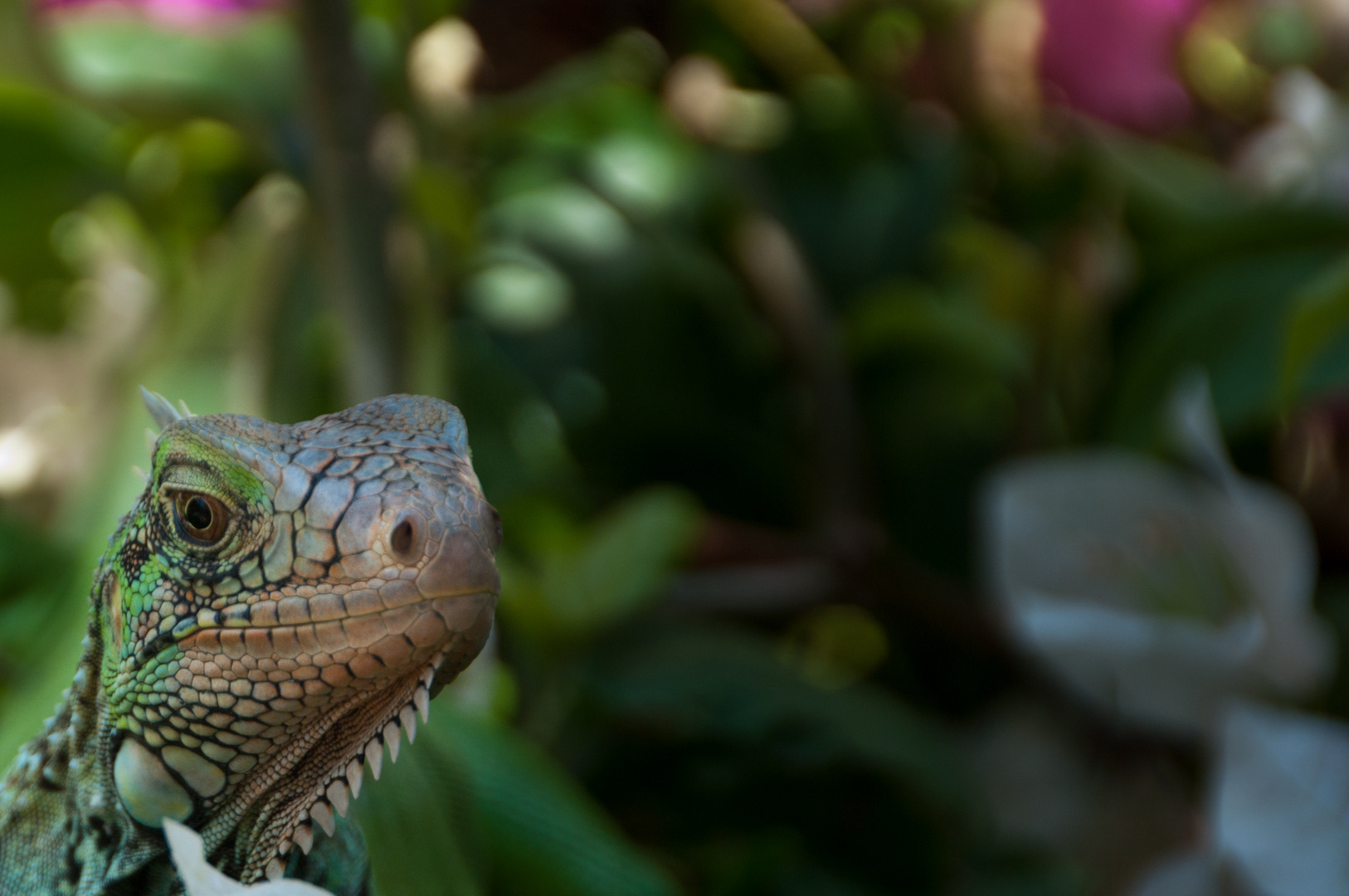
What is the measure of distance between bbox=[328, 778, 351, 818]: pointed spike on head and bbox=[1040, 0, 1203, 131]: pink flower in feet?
2.33

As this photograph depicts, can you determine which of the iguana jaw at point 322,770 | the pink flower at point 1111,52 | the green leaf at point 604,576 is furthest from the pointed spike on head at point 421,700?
the pink flower at point 1111,52

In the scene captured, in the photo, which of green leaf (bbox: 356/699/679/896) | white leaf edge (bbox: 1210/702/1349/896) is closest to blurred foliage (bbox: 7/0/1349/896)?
green leaf (bbox: 356/699/679/896)

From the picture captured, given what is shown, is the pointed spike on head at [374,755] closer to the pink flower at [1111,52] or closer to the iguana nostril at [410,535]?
the iguana nostril at [410,535]

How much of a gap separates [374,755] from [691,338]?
19.5 inches

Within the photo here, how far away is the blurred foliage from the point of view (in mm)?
346

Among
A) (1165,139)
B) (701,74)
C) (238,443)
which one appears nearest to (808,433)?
(701,74)

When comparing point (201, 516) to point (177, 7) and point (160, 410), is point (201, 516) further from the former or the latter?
point (177, 7)

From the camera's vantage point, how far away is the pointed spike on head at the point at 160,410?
0.14 m

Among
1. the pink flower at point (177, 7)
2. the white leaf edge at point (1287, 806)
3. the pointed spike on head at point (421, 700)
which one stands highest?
the pink flower at point (177, 7)

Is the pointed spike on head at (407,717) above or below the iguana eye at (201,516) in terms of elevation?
below

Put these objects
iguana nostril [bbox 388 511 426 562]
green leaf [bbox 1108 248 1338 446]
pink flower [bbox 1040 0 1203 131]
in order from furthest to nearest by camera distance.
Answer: pink flower [bbox 1040 0 1203 131]
green leaf [bbox 1108 248 1338 446]
iguana nostril [bbox 388 511 426 562]

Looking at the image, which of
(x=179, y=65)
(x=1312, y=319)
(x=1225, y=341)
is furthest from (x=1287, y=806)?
(x=179, y=65)

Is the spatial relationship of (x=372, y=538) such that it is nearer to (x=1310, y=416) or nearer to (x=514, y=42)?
(x=514, y=42)

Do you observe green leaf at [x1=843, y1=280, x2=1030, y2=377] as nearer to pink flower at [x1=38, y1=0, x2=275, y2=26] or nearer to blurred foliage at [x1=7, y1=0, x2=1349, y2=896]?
blurred foliage at [x1=7, y1=0, x2=1349, y2=896]
